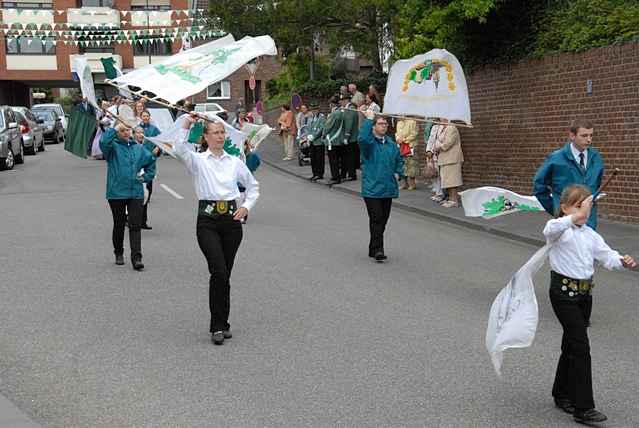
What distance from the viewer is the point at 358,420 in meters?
5.16

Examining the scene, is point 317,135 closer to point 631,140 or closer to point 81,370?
point 631,140

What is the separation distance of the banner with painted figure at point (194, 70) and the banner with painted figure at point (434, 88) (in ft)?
7.89

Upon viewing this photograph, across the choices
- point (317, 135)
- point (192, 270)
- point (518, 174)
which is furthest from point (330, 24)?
point (192, 270)

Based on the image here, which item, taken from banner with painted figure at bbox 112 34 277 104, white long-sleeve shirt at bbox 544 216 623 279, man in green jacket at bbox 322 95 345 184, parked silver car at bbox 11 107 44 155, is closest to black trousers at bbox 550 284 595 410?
white long-sleeve shirt at bbox 544 216 623 279

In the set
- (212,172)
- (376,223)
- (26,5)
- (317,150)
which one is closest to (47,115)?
(26,5)

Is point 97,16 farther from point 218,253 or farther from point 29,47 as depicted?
point 218,253

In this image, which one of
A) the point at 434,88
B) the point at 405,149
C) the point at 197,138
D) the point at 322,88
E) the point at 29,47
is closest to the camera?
the point at 197,138

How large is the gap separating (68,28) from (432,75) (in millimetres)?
39286

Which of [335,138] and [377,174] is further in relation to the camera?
[335,138]

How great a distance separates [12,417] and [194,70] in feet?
15.6

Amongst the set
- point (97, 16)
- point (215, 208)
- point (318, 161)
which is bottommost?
point (318, 161)

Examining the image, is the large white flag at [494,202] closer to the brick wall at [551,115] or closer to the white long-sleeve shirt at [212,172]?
the white long-sleeve shirt at [212,172]

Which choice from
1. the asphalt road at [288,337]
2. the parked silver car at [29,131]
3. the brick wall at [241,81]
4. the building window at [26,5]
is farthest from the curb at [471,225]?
the brick wall at [241,81]

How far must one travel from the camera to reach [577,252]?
5.37 meters
